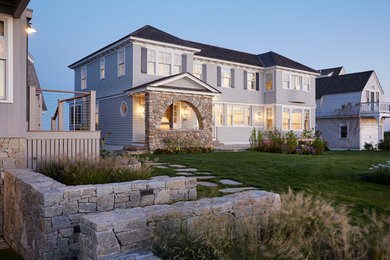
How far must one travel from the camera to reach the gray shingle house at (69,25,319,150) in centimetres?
1522

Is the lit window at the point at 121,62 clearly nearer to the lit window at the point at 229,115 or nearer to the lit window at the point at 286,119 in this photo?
the lit window at the point at 229,115

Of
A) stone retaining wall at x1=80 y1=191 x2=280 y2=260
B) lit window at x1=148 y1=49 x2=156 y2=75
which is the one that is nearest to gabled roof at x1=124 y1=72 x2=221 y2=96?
lit window at x1=148 y1=49 x2=156 y2=75

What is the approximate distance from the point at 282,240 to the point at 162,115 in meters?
12.2

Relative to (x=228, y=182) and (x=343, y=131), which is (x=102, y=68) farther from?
(x=343, y=131)

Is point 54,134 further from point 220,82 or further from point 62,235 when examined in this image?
point 220,82

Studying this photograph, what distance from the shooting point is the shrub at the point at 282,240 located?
251 cm

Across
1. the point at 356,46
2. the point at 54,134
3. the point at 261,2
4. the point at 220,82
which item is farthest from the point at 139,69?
the point at 356,46

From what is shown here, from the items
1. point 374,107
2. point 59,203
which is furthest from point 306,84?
point 59,203

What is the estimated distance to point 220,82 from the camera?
63.4 ft

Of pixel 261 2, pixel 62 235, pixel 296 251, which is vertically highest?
pixel 261 2

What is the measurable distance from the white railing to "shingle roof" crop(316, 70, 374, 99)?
5.23 ft

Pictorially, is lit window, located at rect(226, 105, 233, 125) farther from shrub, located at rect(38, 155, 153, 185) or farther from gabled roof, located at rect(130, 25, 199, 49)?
shrub, located at rect(38, 155, 153, 185)

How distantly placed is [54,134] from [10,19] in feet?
8.02

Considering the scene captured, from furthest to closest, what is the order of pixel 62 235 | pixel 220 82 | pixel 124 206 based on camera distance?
1. pixel 220 82
2. pixel 124 206
3. pixel 62 235
